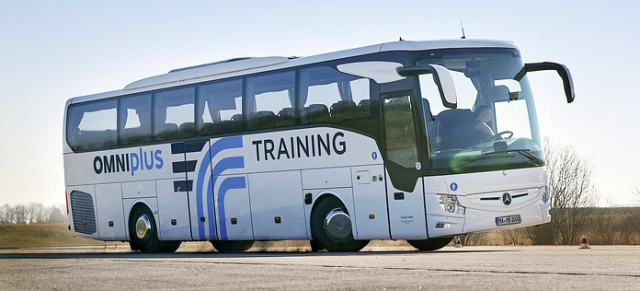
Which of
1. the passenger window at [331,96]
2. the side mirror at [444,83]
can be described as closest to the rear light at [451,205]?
the side mirror at [444,83]

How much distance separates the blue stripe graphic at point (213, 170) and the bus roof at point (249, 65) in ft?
4.58

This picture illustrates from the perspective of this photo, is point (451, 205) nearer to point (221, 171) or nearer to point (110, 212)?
point (221, 171)

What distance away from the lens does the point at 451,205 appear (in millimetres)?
16250

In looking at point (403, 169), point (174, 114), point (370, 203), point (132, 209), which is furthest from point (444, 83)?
point (132, 209)

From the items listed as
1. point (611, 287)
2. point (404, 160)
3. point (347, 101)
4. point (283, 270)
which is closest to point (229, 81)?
point (347, 101)

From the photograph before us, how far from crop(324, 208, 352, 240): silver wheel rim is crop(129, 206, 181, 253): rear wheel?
220 inches

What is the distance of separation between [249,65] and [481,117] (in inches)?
210

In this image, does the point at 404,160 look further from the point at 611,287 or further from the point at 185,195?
the point at 611,287

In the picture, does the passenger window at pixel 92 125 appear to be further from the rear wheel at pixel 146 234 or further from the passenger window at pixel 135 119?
the rear wheel at pixel 146 234

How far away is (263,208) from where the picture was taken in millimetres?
19469

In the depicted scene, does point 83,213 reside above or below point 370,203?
above

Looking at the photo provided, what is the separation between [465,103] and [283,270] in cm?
598

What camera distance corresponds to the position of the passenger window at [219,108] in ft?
64.1

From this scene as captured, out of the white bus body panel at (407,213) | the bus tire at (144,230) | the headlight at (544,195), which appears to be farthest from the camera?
the bus tire at (144,230)
